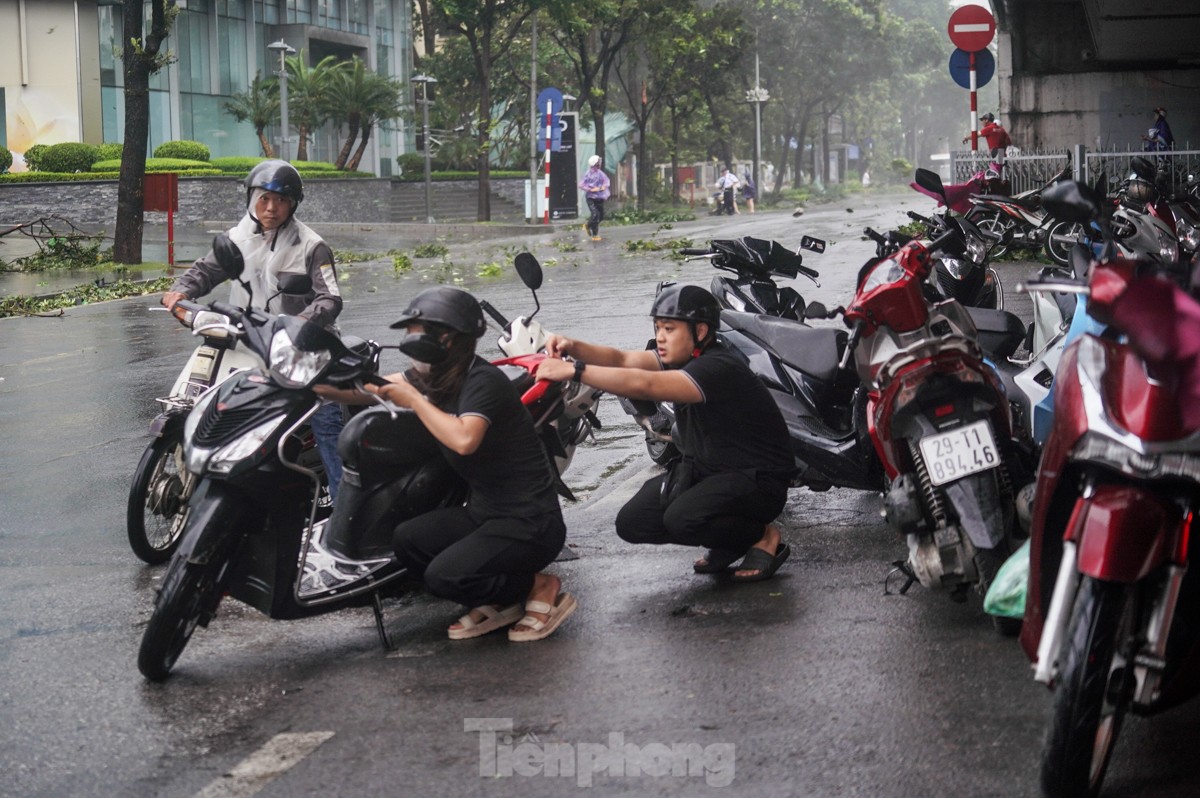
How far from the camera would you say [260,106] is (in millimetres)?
44156

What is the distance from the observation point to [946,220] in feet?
24.4

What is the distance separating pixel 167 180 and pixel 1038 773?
22426 mm

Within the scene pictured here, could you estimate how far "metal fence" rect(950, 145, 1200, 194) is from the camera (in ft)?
60.5

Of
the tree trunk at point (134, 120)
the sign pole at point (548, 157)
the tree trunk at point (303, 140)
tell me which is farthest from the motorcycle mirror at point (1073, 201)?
the tree trunk at point (303, 140)

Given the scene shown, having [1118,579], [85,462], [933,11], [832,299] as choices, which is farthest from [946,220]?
[933,11]

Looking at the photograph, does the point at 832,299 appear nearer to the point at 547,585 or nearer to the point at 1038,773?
the point at 547,585

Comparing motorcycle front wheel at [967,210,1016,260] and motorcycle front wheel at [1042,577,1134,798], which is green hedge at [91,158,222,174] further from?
motorcycle front wheel at [1042,577,1134,798]

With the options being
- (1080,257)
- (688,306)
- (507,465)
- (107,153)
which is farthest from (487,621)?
(107,153)

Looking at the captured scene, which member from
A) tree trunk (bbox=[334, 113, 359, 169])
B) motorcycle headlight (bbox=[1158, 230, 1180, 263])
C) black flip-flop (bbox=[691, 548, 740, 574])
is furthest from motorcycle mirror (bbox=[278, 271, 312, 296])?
tree trunk (bbox=[334, 113, 359, 169])

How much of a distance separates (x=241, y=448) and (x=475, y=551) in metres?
0.86

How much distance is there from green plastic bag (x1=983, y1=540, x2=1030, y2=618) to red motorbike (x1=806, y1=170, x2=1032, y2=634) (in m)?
0.75

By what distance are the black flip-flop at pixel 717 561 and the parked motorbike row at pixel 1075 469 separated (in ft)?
2.66

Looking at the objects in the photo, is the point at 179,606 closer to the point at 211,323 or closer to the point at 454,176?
the point at 211,323

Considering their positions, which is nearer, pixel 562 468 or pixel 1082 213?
pixel 1082 213
